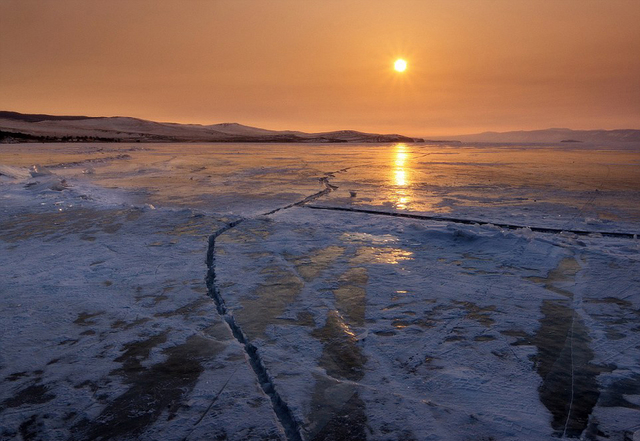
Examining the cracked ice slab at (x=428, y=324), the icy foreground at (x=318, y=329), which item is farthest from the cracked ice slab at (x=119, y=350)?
the cracked ice slab at (x=428, y=324)

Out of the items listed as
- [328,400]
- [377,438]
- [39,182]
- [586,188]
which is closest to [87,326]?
[328,400]

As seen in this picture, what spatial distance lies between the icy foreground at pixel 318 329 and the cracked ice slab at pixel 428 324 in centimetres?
1

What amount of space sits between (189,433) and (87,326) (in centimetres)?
113

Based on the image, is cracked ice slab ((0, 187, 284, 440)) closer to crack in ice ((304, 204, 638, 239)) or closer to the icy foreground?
the icy foreground

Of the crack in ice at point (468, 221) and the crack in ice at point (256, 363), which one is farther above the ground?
the crack in ice at point (468, 221)

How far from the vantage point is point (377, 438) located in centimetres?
143

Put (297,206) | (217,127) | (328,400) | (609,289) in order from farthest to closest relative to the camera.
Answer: (217,127) < (297,206) < (609,289) < (328,400)

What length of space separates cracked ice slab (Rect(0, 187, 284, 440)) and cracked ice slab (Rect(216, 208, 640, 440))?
21 cm

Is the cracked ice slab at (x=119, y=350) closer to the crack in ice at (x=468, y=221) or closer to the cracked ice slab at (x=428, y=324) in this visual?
the cracked ice slab at (x=428, y=324)

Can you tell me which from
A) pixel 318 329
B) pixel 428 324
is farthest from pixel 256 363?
pixel 428 324

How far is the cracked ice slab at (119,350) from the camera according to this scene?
4.96ft

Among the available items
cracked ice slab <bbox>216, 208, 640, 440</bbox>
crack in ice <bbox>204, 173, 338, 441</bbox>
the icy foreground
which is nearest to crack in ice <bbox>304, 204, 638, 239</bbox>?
the icy foreground

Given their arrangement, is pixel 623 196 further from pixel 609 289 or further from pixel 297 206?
pixel 297 206

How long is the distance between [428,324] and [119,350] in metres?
1.63
